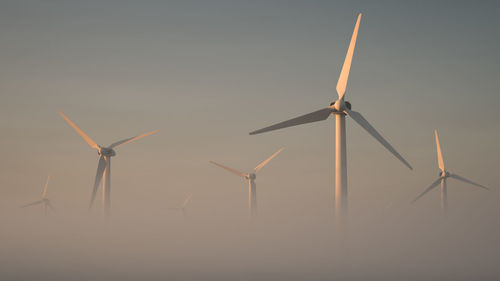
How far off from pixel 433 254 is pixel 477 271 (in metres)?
28.7

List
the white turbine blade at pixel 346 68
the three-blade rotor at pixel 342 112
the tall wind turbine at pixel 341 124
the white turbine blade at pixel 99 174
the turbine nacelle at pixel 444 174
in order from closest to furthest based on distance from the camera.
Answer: the tall wind turbine at pixel 341 124
the three-blade rotor at pixel 342 112
the white turbine blade at pixel 346 68
the white turbine blade at pixel 99 174
the turbine nacelle at pixel 444 174

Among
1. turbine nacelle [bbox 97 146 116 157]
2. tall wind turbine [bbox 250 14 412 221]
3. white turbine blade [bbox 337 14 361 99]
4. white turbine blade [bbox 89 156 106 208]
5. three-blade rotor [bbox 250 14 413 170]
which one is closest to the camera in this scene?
tall wind turbine [bbox 250 14 412 221]

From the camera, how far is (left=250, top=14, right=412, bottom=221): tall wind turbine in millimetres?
44406

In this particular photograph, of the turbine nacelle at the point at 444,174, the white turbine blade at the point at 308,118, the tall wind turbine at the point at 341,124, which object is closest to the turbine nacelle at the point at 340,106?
the tall wind turbine at the point at 341,124

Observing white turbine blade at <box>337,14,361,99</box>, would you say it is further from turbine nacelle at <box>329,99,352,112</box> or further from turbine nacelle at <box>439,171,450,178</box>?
turbine nacelle at <box>439,171,450,178</box>

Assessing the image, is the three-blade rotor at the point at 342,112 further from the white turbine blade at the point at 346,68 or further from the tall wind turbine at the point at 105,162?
the tall wind turbine at the point at 105,162

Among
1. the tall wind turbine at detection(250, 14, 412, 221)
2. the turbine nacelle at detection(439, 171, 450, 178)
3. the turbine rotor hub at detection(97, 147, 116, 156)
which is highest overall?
the turbine nacelle at detection(439, 171, 450, 178)

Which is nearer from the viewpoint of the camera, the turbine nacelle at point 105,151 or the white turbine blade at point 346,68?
the white turbine blade at point 346,68

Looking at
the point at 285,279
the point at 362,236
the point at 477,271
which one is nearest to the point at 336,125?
the point at 285,279

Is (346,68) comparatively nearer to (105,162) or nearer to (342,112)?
(342,112)

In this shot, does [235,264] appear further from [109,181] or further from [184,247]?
[109,181]

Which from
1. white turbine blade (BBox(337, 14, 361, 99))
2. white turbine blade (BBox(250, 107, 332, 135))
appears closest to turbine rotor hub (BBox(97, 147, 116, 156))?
white turbine blade (BBox(250, 107, 332, 135))

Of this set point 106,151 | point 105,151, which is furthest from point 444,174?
point 105,151

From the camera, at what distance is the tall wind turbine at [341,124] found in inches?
1748
